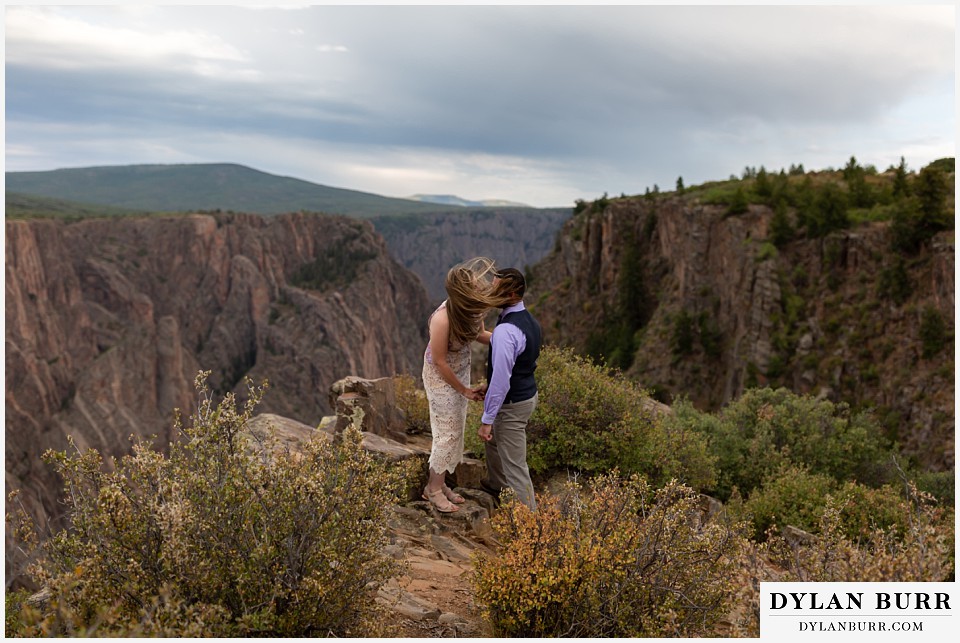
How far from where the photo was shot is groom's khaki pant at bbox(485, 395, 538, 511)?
6172mm

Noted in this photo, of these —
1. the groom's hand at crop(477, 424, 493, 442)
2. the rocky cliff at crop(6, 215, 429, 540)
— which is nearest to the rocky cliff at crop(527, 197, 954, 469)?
the groom's hand at crop(477, 424, 493, 442)

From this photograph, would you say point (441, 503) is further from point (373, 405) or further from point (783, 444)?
point (783, 444)

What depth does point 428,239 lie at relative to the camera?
622 feet

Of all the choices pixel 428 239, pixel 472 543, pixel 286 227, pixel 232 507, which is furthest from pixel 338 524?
pixel 428 239

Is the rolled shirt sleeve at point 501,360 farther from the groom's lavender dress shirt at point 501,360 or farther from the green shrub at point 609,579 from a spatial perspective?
the green shrub at point 609,579

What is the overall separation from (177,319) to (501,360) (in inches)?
3816

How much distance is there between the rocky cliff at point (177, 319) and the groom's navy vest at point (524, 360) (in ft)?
195

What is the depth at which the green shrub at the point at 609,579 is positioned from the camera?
4203 mm

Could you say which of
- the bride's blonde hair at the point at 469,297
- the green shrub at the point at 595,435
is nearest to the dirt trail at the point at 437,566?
the green shrub at the point at 595,435

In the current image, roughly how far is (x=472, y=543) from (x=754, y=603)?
3285 mm

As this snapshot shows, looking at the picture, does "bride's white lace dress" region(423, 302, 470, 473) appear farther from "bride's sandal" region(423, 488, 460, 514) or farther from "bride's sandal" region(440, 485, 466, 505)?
"bride's sandal" region(440, 485, 466, 505)

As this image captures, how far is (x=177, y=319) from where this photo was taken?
9256 cm

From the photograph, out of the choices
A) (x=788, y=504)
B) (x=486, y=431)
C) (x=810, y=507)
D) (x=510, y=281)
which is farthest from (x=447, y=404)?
(x=810, y=507)

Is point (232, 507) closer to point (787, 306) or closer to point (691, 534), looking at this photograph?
point (691, 534)
